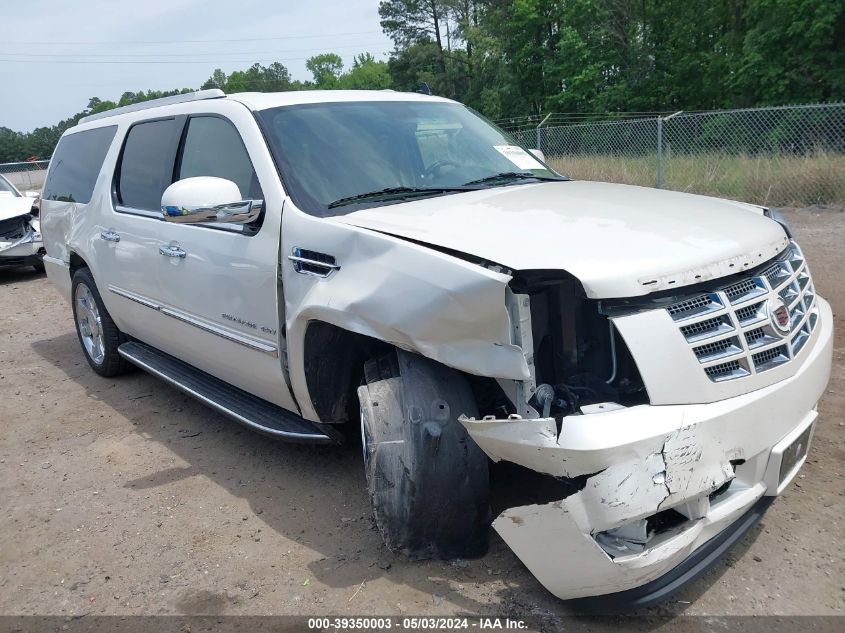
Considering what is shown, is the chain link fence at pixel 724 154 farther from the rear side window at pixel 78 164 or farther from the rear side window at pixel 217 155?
the rear side window at pixel 217 155

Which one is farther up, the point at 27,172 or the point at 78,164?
the point at 78,164

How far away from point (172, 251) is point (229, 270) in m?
0.69

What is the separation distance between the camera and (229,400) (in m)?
4.00

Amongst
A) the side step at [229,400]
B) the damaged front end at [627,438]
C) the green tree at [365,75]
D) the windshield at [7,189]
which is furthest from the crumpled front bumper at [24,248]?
the green tree at [365,75]

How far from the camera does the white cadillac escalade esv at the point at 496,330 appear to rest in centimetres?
229

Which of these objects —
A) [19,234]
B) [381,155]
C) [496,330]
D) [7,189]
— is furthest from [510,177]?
[7,189]

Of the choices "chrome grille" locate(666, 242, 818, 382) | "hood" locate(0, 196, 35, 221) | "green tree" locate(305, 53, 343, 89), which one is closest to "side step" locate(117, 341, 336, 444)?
"chrome grille" locate(666, 242, 818, 382)

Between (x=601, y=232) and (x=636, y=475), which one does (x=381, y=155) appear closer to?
(x=601, y=232)

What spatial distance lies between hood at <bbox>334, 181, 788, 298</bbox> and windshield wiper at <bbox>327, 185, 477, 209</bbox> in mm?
142

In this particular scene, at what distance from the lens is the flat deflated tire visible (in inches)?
107

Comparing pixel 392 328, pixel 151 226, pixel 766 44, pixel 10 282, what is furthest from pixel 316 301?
pixel 766 44

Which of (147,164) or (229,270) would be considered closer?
(229,270)

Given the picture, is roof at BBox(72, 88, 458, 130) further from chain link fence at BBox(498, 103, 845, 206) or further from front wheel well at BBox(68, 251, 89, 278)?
chain link fence at BBox(498, 103, 845, 206)

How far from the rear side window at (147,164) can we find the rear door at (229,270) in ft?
0.59
